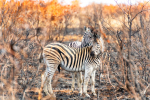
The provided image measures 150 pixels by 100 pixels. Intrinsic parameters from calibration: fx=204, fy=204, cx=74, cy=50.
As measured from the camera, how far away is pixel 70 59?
6.62 m

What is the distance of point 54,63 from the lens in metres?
6.34

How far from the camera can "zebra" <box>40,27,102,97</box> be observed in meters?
6.36

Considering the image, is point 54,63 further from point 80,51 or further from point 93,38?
point 93,38

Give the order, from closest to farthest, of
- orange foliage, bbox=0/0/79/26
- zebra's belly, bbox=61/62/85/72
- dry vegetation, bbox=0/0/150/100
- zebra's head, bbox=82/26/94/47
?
dry vegetation, bbox=0/0/150/100 → orange foliage, bbox=0/0/79/26 → zebra's belly, bbox=61/62/85/72 → zebra's head, bbox=82/26/94/47

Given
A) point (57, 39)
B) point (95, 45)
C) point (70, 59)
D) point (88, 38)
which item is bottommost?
point (70, 59)

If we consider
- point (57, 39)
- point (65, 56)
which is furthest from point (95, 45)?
point (57, 39)

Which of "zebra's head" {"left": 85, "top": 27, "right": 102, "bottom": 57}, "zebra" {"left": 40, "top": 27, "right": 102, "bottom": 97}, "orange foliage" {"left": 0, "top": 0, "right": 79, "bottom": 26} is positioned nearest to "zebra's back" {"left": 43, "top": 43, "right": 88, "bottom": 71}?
"zebra" {"left": 40, "top": 27, "right": 102, "bottom": 97}

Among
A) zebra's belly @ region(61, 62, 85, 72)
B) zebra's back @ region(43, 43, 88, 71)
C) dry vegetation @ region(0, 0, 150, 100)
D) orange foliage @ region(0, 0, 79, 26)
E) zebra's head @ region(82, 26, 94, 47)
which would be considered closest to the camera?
dry vegetation @ region(0, 0, 150, 100)

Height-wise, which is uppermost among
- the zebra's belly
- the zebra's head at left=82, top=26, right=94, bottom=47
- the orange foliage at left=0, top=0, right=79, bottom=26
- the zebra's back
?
the orange foliage at left=0, top=0, right=79, bottom=26

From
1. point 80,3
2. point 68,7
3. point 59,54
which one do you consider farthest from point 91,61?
point 80,3

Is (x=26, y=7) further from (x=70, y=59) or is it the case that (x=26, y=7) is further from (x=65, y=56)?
(x=70, y=59)

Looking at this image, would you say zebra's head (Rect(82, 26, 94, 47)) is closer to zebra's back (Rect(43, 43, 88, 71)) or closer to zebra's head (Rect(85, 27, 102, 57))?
zebra's head (Rect(85, 27, 102, 57))

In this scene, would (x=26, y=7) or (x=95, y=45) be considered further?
(x=26, y=7)

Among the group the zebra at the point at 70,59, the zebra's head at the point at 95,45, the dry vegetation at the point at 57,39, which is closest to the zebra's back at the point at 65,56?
the zebra at the point at 70,59
